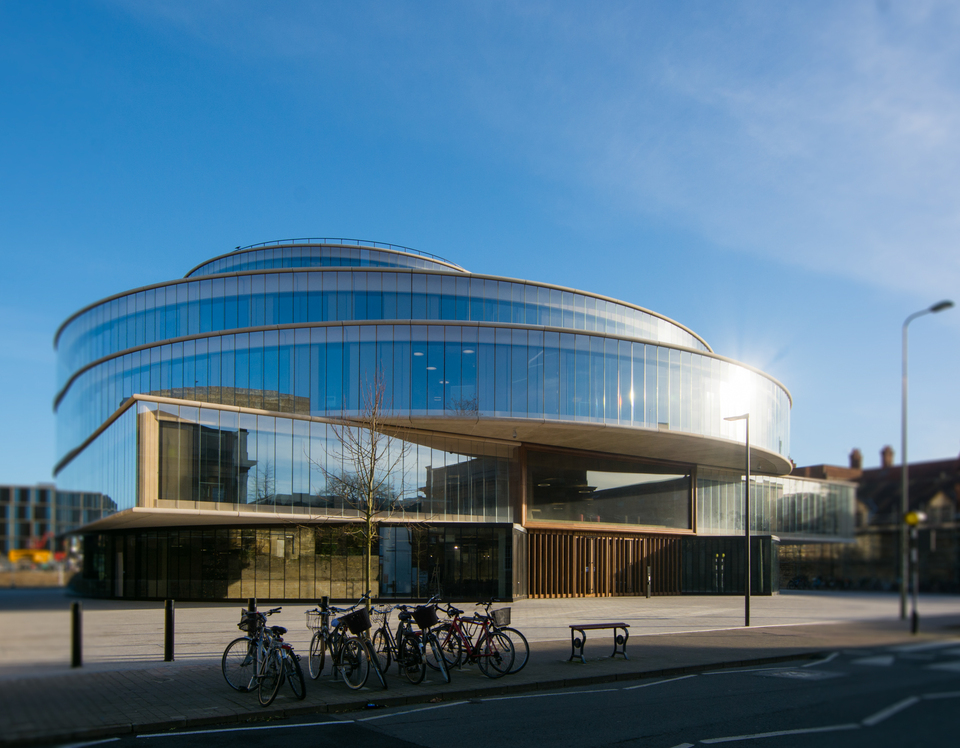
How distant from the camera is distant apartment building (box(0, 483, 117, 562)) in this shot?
2.71 m

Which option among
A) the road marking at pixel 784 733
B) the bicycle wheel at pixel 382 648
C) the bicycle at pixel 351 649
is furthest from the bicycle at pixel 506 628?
the road marking at pixel 784 733

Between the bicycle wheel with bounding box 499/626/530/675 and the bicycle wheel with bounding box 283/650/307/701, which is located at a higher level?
the bicycle wheel with bounding box 283/650/307/701

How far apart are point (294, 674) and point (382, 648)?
8.72ft

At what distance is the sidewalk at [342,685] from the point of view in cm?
219

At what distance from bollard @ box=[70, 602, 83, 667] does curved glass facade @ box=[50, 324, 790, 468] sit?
31.8 m

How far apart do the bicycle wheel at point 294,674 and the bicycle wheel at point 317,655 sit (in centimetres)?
151

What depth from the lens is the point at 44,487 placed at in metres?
3.05

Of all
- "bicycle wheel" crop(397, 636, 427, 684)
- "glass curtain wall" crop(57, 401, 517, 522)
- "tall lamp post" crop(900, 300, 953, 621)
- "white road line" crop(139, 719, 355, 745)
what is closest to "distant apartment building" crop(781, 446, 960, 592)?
"tall lamp post" crop(900, 300, 953, 621)

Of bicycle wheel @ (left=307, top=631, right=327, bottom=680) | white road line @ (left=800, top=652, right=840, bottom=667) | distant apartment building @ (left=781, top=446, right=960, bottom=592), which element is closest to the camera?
white road line @ (left=800, top=652, right=840, bottom=667)

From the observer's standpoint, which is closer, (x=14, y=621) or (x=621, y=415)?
(x=14, y=621)

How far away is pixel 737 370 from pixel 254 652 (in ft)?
119

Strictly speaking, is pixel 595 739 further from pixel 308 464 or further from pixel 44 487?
pixel 308 464

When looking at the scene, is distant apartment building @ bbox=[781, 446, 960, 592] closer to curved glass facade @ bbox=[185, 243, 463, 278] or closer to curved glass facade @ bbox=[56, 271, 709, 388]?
curved glass facade @ bbox=[56, 271, 709, 388]

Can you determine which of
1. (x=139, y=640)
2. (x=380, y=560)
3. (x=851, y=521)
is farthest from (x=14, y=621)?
(x=380, y=560)
